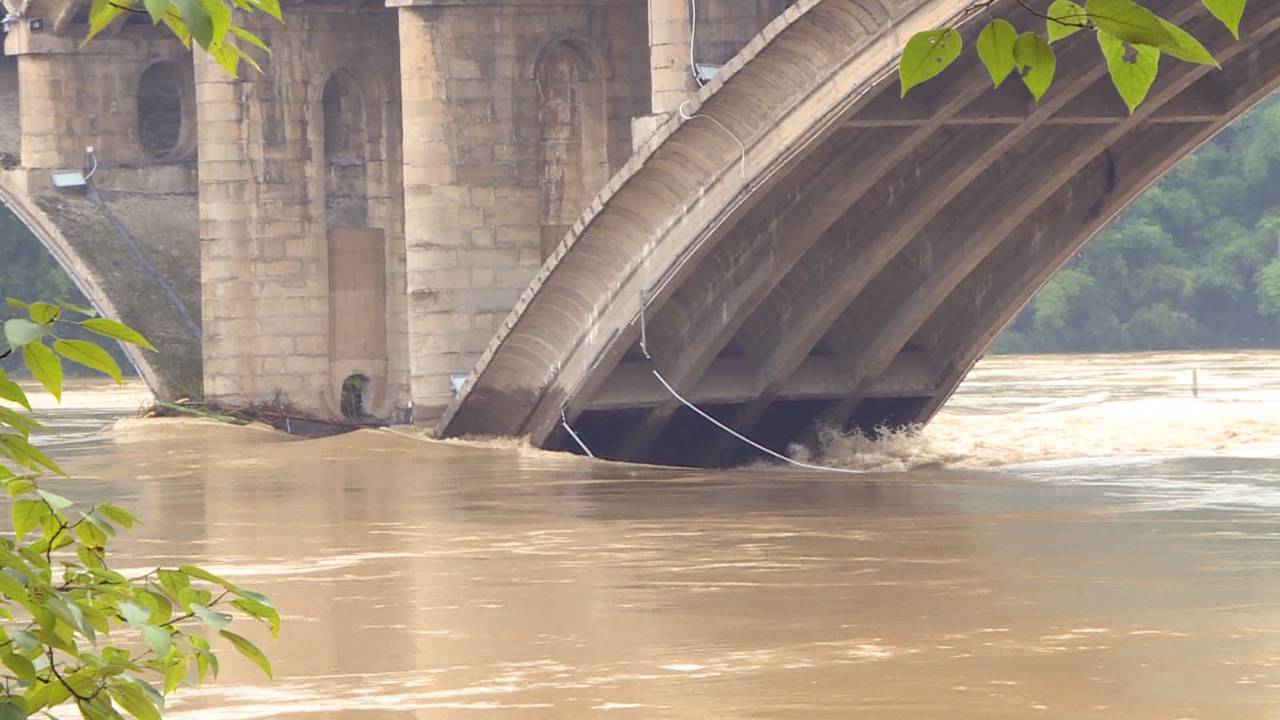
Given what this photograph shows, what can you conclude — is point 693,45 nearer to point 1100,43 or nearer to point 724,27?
point 724,27

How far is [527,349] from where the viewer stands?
71.7 feet

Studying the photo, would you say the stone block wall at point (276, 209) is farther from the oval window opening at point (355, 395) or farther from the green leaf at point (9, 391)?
the green leaf at point (9, 391)

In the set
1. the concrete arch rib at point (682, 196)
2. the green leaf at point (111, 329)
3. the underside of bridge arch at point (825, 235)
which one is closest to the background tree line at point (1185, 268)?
the underside of bridge arch at point (825, 235)

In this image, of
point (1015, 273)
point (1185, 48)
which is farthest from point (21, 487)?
point (1015, 273)

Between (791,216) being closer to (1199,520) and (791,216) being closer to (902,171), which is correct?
(902,171)

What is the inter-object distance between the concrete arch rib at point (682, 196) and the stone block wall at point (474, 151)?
2.10m

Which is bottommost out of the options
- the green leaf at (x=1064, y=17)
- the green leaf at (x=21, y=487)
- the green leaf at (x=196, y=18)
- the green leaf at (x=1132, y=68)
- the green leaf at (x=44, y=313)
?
the green leaf at (x=21, y=487)

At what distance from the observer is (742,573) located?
13570 millimetres

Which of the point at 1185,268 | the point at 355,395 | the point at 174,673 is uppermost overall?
the point at 1185,268

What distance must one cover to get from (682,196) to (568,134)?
685cm

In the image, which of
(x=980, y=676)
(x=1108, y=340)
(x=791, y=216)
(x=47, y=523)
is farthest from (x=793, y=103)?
(x=1108, y=340)

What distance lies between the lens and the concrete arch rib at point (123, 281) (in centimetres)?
3091

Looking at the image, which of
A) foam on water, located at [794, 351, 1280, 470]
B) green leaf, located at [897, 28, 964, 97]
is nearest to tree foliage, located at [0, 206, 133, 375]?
foam on water, located at [794, 351, 1280, 470]

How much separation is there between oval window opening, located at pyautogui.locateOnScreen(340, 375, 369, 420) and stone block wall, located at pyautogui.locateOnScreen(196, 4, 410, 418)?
15.6 inches
